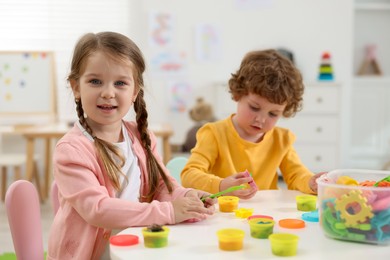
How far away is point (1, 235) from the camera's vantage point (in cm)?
279

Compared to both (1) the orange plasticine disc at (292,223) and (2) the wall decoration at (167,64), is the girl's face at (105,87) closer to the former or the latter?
(1) the orange plasticine disc at (292,223)

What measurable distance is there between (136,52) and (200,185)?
0.41 m

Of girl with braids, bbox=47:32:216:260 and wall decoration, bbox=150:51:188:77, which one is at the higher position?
wall decoration, bbox=150:51:188:77

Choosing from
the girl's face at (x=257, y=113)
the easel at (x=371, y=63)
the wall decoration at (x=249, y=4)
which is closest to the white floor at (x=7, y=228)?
the girl's face at (x=257, y=113)

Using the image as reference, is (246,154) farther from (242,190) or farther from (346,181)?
(346,181)

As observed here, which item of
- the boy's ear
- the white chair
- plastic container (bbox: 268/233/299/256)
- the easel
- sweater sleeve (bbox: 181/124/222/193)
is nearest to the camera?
plastic container (bbox: 268/233/299/256)

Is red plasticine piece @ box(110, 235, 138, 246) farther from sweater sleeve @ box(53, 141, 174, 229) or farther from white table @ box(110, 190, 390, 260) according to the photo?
sweater sleeve @ box(53, 141, 174, 229)

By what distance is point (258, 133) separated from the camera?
5.33 feet

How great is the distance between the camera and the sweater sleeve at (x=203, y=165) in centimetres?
137

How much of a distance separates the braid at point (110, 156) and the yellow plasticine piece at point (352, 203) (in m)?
0.53

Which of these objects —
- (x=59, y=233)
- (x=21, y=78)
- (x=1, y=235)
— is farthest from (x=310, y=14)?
(x=59, y=233)

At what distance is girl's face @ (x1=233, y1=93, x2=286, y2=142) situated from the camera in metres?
1.54

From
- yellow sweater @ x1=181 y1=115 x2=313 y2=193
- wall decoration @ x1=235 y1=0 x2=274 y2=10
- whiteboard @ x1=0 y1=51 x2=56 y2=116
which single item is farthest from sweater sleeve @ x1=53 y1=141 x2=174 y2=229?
wall decoration @ x1=235 y1=0 x2=274 y2=10

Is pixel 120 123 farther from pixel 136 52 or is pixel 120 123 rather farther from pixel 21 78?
pixel 21 78
